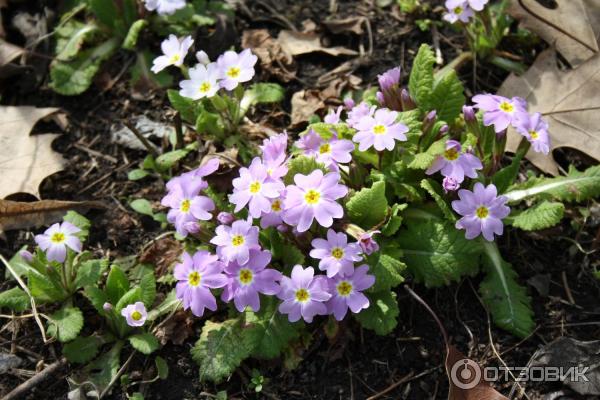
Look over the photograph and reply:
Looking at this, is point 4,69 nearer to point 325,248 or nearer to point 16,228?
point 16,228

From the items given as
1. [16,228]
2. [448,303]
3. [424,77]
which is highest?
[424,77]

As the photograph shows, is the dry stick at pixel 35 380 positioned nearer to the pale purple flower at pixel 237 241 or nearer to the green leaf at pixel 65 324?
the green leaf at pixel 65 324

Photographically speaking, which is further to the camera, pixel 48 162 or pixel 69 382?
pixel 48 162

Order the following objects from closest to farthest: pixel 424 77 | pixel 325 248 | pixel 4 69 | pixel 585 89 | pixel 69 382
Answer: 1. pixel 325 248
2. pixel 69 382
3. pixel 424 77
4. pixel 585 89
5. pixel 4 69

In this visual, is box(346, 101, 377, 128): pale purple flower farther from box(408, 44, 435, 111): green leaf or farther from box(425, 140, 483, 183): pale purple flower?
box(425, 140, 483, 183): pale purple flower

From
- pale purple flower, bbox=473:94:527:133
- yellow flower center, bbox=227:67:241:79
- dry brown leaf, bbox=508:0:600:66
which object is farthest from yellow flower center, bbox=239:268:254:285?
dry brown leaf, bbox=508:0:600:66

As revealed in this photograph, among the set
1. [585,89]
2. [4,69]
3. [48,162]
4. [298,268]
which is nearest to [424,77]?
[585,89]
